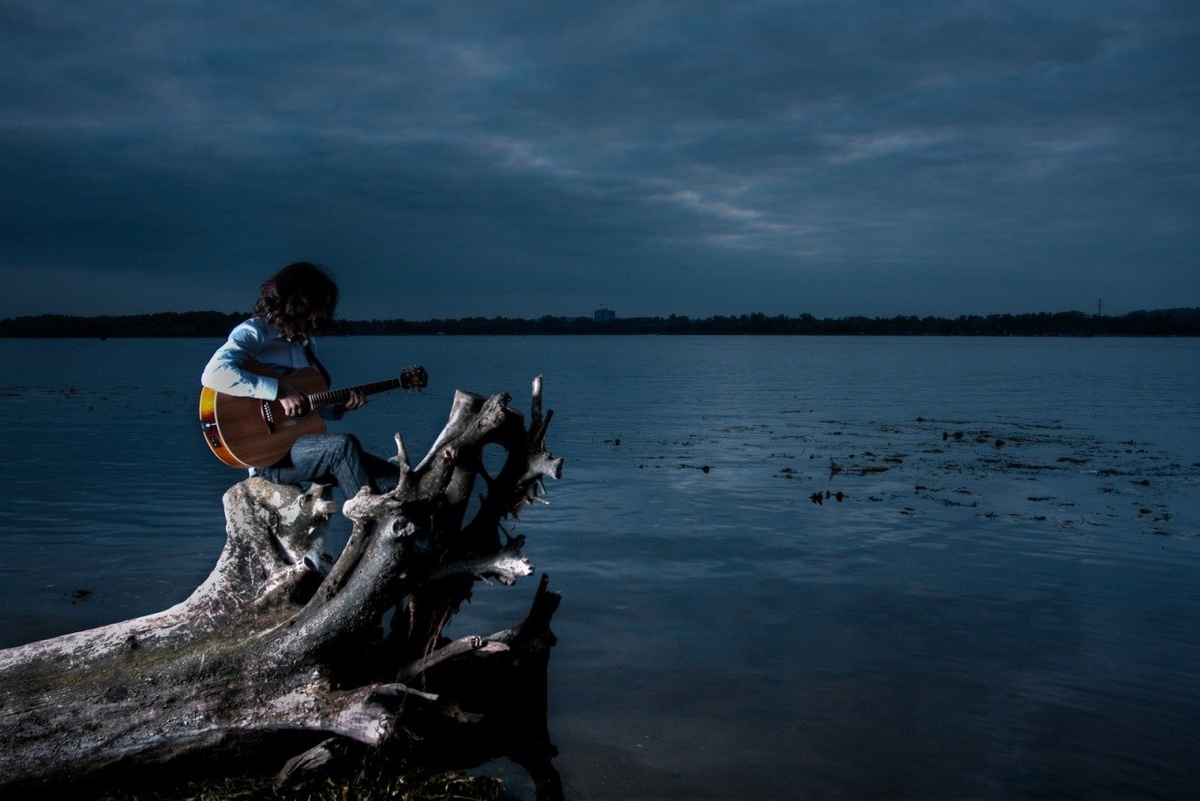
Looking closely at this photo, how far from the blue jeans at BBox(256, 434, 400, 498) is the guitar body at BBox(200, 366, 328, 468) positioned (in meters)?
0.12

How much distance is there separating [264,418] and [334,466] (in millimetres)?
716

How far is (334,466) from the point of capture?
7.07 meters

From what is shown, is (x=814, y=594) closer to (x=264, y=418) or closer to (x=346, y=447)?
(x=346, y=447)

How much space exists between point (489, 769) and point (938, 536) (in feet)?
34.3

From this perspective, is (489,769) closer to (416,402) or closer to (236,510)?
(236,510)

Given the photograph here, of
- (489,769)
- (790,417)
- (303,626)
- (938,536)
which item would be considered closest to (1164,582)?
(938,536)

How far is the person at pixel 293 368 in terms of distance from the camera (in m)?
7.02

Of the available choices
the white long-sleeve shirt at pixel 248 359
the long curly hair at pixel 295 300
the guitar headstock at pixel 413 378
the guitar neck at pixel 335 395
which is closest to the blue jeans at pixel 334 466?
the guitar neck at pixel 335 395

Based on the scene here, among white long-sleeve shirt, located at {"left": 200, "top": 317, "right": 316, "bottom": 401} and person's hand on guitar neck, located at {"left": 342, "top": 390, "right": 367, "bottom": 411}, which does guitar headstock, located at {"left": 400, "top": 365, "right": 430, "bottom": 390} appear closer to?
person's hand on guitar neck, located at {"left": 342, "top": 390, "right": 367, "bottom": 411}

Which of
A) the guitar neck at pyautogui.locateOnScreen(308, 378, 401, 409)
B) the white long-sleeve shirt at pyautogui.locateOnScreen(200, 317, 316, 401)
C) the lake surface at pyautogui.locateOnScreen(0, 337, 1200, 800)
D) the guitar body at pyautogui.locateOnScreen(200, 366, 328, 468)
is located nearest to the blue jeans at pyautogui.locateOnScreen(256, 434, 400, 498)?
the guitar body at pyautogui.locateOnScreen(200, 366, 328, 468)

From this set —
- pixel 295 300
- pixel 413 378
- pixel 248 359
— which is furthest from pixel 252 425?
pixel 413 378

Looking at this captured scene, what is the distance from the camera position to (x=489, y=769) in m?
7.77

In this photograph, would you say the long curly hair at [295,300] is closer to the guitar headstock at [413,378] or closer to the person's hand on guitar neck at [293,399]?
the person's hand on guitar neck at [293,399]

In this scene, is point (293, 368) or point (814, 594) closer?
point (293, 368)
